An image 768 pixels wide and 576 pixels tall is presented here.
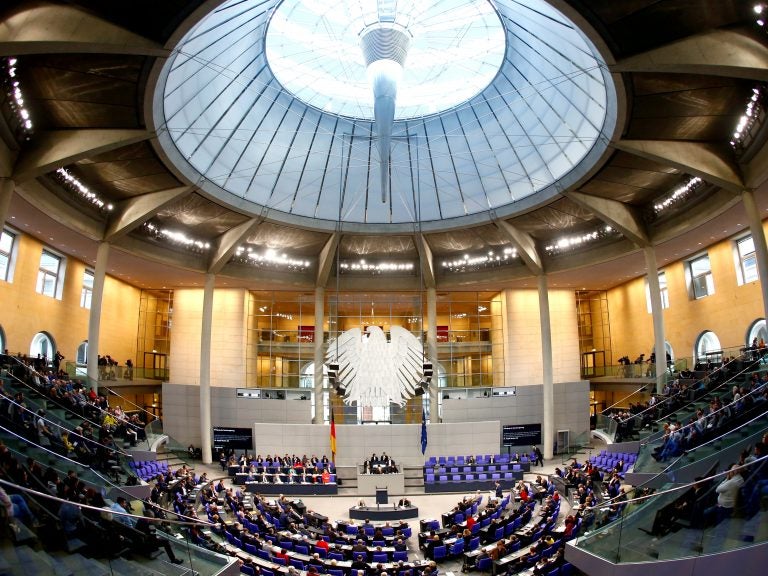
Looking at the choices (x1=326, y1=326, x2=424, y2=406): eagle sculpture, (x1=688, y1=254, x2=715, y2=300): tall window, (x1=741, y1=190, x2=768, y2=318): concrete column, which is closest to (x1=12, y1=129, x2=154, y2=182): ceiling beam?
(x1=326, y1=326, x2=424, y2=406): eagle sculpture

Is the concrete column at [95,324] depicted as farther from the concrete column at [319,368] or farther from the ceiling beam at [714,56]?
the ceiling beam at [714,56]

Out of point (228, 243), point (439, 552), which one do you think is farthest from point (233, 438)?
point (439, 552)

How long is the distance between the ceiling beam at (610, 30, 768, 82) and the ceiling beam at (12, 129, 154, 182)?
17.5 m

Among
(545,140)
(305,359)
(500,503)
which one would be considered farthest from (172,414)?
(545,140)

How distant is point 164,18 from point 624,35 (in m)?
12.9

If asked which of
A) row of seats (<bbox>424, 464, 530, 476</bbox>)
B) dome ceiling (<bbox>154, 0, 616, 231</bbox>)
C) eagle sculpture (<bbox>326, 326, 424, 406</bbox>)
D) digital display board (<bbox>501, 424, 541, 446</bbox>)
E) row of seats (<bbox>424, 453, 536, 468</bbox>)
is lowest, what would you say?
row of seats (<bbox>424, 464, 530, 476</bbox>)

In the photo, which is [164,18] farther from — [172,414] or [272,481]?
[172,414]

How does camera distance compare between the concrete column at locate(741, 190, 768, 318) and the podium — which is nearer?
the concrete column at locate(741, 190, 768, 318)

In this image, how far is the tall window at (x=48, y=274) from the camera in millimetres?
27859

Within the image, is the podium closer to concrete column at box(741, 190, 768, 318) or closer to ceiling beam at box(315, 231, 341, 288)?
ceiling beam at box(315, 231, 341, 288)

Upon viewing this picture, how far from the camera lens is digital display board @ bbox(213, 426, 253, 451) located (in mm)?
33312

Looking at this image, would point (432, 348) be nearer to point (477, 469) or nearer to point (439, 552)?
point (477, 469)

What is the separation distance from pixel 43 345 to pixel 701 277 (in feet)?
126

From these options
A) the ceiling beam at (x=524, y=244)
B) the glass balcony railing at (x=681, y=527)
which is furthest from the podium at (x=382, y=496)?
the ceiling beam at (x=524, y=244)
